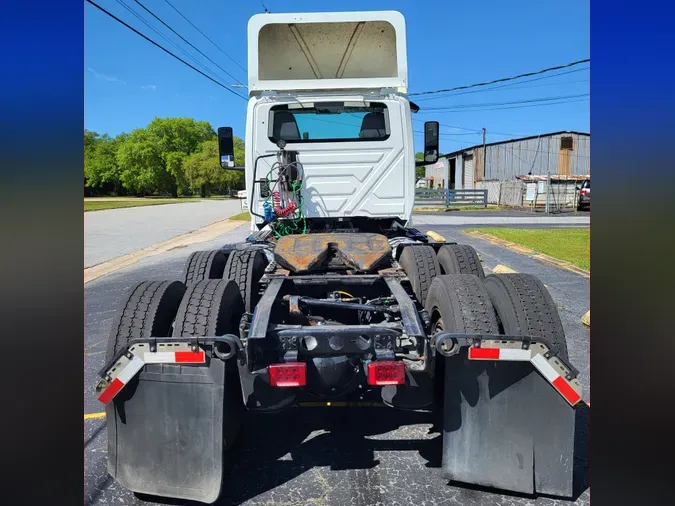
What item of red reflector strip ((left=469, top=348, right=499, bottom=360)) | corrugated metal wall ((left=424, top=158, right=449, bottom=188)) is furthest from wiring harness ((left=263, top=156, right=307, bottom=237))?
corrugated metal wall ((left=424, top=158, right=449, bottom=188))

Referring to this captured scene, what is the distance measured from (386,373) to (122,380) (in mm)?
1362

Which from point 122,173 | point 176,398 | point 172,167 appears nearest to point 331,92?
point 176,398

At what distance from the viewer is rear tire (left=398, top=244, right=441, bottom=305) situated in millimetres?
3797

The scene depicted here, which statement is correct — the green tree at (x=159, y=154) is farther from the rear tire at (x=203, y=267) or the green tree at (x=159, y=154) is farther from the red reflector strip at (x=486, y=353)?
the red reflector strip at (x=486, y=353)

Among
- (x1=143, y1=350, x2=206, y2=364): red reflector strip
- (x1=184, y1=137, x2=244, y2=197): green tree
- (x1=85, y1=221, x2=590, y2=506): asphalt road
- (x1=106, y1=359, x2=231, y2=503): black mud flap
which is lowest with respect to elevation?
(x1=85, y1=221, x2=590, y2=506): asphalt road

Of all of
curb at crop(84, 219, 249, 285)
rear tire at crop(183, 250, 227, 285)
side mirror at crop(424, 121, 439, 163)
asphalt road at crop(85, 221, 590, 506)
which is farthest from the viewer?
curb at crop(84, 219, 249, 285)

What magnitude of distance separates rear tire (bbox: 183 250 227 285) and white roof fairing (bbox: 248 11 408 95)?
74.7 inches

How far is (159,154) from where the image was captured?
84.2 metres

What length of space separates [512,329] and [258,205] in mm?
3255

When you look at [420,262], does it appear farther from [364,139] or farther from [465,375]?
[364,139]

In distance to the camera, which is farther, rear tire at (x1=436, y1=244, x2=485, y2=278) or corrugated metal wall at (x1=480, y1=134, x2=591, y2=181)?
corrugated metal wall at (x1=480, y1=134, x2=591, y2=181)

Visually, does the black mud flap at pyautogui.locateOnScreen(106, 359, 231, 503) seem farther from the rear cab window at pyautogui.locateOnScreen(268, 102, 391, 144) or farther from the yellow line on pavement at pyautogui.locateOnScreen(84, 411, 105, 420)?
the rear cab window at pyautogui.locateOnScreen(268, 102, 391, 144)

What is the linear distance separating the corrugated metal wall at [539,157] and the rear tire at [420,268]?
118 ft

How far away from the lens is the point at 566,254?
1080 cm
